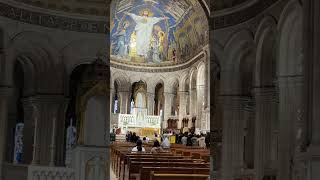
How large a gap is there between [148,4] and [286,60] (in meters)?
22.8

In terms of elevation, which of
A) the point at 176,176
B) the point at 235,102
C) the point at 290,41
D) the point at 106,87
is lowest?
the point at 176,176

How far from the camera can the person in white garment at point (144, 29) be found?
96.6ft

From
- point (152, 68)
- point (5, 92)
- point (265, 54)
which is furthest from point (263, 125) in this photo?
point (152, 68)

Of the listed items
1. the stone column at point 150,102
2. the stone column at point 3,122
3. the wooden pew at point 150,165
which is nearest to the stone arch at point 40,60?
the stone column at point 3,122

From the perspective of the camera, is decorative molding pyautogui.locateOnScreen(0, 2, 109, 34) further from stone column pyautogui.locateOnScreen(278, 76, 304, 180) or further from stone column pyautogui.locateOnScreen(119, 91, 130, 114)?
stone column pyautogui.locateOnScreen(119, 91, 130, 114)

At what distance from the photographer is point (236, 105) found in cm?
809

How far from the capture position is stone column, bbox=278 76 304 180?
7.22 meters

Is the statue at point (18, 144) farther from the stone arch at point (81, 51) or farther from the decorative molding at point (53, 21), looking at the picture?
the decorative molding at point (53, 21)

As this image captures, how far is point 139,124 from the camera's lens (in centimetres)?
2997

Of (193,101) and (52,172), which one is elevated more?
(193,101)

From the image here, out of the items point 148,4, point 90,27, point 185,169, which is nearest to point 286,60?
point 90,27

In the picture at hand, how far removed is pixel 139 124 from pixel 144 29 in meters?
6.32

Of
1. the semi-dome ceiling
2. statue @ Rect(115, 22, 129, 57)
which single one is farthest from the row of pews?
statue @ Rect(115, 22, 129, 57)

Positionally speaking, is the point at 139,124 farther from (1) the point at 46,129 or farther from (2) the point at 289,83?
(2) the point at 289,83
